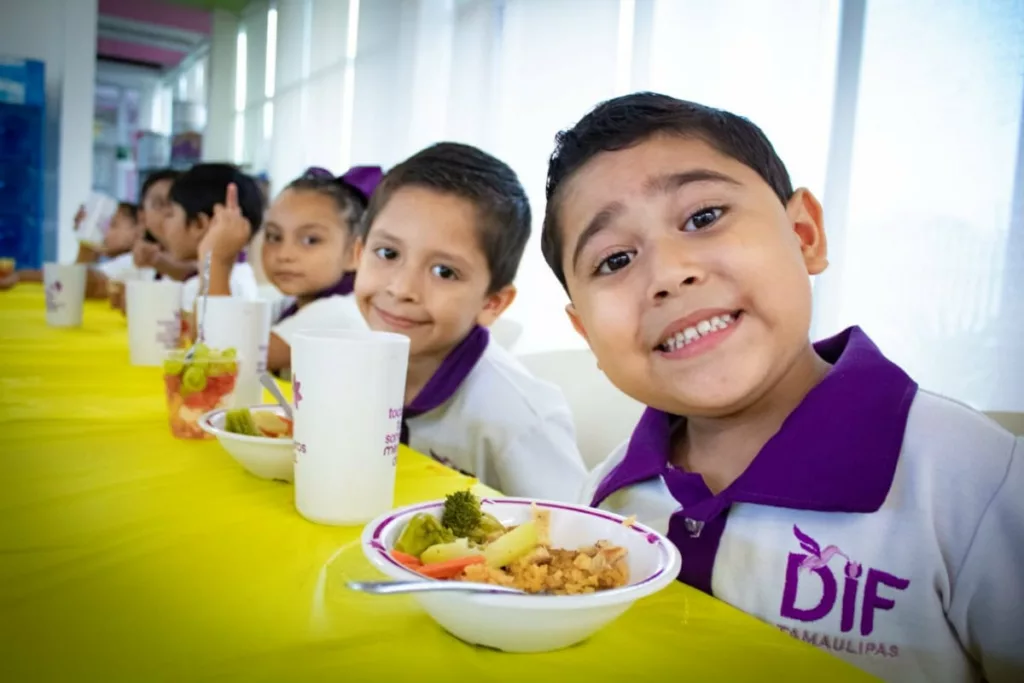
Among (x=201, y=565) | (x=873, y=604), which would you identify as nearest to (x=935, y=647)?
(x=873, y=604)

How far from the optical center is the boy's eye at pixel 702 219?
792 millimetres

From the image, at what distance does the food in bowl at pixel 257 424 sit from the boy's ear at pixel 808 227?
25.2 inches

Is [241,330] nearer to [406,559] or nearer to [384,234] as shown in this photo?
[384,234]

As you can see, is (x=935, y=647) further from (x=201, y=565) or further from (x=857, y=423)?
(x=201, y=565)

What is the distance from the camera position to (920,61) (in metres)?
1.51

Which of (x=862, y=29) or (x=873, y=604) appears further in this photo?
(x=862, y=29)

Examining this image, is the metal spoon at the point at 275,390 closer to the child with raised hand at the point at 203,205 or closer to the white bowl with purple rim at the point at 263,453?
the white bowl with purple rim at the point at 263,453

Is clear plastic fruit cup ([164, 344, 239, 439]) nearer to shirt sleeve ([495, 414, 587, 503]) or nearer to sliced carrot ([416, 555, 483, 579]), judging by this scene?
shirt sleeve ([495, 414, 587, 503])

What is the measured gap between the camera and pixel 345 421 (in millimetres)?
671

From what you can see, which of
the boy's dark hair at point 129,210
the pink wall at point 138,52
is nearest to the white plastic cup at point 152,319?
the boy's dark hair at point 129,210

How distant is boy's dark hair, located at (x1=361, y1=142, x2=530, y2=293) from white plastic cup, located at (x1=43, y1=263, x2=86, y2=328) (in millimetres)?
1073

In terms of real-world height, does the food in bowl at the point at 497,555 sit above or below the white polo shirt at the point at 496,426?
above

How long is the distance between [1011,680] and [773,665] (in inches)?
13.0

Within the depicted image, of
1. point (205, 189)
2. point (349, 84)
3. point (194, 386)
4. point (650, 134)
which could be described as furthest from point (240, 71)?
point (650, 134)
